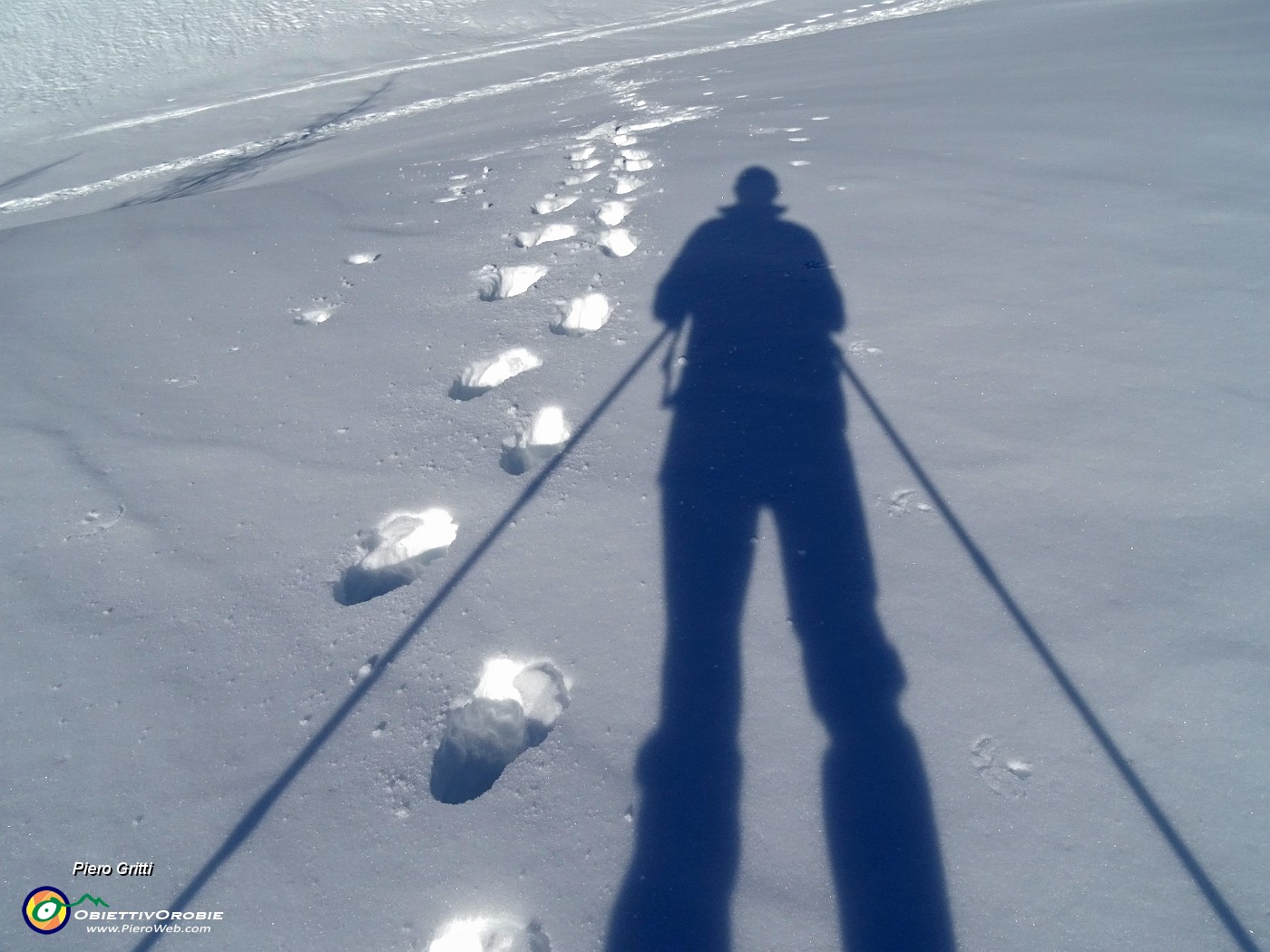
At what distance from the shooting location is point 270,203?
14.2 ft

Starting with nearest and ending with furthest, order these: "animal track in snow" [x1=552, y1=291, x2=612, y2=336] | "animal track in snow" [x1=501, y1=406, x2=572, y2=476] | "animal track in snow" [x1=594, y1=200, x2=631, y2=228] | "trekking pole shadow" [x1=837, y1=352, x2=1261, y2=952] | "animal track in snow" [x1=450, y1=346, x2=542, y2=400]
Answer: "trekking pole shadow" [x1=837, y1=352, x2=1261, y2=952] → "animal track in snow" [x1=501, y1=406, x2=572, y2=476] → "animal track in snow" [x1=450, y1=346, x2=542, y2=400] → "animal track in snow" [x1=552, y1=291, x2=612, y2=336] → "animal track in snow" [x1=594, y1=200, x2=631, y2=228]

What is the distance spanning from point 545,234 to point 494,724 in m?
2.60

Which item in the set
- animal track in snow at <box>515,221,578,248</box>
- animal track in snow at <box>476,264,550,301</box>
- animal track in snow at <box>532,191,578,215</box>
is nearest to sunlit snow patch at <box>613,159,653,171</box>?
animal track in snow at <box>532,191,578,215</box>

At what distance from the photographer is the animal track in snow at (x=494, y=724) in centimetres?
156

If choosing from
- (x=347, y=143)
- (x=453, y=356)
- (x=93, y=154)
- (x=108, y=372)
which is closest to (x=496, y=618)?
(x=453, y=356)

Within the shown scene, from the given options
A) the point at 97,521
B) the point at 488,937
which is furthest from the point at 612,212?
the point at 488,937

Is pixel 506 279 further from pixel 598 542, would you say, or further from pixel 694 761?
pixel 694 761

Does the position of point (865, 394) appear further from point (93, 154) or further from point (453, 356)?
point (93, 154)

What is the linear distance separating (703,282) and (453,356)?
1066 mm

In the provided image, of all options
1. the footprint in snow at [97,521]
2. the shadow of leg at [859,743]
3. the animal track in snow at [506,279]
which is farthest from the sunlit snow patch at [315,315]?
the shadow of leg at [859,743]

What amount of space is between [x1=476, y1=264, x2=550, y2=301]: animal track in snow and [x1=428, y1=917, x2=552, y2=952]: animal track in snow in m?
2.38

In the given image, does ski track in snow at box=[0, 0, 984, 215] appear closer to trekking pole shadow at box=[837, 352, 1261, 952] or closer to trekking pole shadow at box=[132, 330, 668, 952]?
trekking pole shadow at box=[132, 330, 668, 952]

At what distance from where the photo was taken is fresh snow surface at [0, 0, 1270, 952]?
1.40 m

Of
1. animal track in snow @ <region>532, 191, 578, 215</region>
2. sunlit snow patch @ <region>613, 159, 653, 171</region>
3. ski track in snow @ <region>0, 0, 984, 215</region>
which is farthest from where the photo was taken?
ski track in snow @ <region>0, 0, 984, 215</region>
